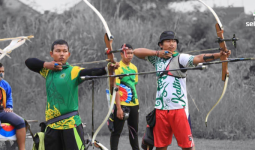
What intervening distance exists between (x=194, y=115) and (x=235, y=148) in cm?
186

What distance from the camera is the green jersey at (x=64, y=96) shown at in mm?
4035

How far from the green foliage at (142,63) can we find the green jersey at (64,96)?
4899 millimetres

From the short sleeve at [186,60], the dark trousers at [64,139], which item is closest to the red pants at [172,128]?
the short sleeve at [186,60]

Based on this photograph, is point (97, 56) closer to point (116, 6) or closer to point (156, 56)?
point (116, 6)

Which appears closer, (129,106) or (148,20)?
(129,106)

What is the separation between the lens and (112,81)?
12.5ft

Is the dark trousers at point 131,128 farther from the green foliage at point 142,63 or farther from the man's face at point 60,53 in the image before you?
the green foliage at point 142,63

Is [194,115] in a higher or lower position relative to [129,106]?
lower

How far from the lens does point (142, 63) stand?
1201 centimetres

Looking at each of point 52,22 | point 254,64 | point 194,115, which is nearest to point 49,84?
point 194,115

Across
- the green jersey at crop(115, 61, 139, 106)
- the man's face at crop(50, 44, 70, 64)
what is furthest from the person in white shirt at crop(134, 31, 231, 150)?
the green jersey at crop(115, 61, 139, 106)

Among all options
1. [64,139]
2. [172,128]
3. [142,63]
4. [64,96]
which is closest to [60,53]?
[64,96]

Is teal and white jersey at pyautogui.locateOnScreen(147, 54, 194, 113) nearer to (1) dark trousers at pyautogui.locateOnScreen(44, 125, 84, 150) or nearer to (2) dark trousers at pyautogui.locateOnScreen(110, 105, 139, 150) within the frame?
(1) dark trousers at pyautogui.locateOnScreen(44, 125, 84, 150)

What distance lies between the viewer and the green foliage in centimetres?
880
